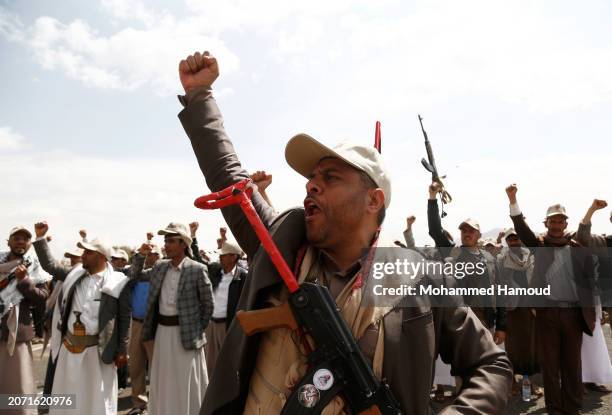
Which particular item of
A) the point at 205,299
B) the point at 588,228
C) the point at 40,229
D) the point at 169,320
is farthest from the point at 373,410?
the point at 40,229

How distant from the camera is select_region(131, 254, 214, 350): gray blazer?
6242 mm

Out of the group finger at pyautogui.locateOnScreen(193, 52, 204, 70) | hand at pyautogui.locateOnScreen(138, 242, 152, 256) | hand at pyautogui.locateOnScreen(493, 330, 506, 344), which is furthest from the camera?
hand at pyautogui.locateOnScreen(138, 242, 152, 256)

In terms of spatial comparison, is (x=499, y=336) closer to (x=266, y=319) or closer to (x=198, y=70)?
(x=266, y=319)

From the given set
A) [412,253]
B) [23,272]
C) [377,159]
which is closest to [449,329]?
[412,253]

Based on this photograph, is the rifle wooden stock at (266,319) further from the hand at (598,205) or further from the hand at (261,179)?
the hand at (598,205)

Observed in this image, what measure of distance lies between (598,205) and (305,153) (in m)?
5.84

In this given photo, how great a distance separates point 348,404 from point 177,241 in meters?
5.35

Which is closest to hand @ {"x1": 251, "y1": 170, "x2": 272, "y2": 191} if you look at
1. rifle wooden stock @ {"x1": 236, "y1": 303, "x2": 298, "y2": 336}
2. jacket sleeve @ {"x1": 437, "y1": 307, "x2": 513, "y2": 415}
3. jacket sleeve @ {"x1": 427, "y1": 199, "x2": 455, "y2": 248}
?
rifle wooden stock @ {"x1": 236, "y1": 303, "x2": 298, "y2": 336}

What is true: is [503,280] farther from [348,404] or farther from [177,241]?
[348,404]

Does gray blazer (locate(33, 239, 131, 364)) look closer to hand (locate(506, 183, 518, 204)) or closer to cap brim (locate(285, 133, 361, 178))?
cap brim (locate(285, 133, 361, 178))

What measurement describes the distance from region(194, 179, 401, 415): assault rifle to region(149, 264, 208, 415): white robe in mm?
5053

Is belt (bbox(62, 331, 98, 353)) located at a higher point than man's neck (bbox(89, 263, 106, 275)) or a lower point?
lower

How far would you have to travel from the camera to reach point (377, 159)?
1.98 m

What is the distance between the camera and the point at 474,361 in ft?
5.74
